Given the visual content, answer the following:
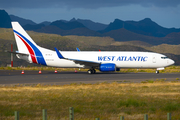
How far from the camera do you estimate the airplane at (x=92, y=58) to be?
45.6 metres

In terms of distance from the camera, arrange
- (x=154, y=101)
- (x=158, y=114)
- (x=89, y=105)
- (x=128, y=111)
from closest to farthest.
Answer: (x=158, y=114) → (x=128, y=111) → (x=89, y=105) → (x=154, y=101)

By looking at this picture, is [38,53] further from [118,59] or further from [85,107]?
[85,107]

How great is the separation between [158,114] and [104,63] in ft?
107

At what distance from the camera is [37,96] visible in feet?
64.4

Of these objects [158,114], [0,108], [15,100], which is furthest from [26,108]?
[158,114]

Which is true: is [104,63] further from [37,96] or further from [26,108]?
[26,108]

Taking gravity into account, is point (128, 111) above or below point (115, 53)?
below

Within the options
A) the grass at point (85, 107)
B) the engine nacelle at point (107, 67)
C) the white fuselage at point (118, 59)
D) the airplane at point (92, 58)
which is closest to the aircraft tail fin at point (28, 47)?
the airplane at point (92, 58)

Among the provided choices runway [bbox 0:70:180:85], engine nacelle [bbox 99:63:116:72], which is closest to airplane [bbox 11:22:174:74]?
engine nacelle [bbox 99:63:116:72]

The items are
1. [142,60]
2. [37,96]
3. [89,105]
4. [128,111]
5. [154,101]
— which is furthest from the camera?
[142,60]

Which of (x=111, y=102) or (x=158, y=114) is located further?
(x=111, y=102)

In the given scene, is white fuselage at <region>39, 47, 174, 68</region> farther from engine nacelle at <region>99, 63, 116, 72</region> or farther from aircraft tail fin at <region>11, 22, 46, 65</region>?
engine nacelle at <region>99, 63, 116, 72</region>

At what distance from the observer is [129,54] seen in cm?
4619

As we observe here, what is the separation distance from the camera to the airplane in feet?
149
